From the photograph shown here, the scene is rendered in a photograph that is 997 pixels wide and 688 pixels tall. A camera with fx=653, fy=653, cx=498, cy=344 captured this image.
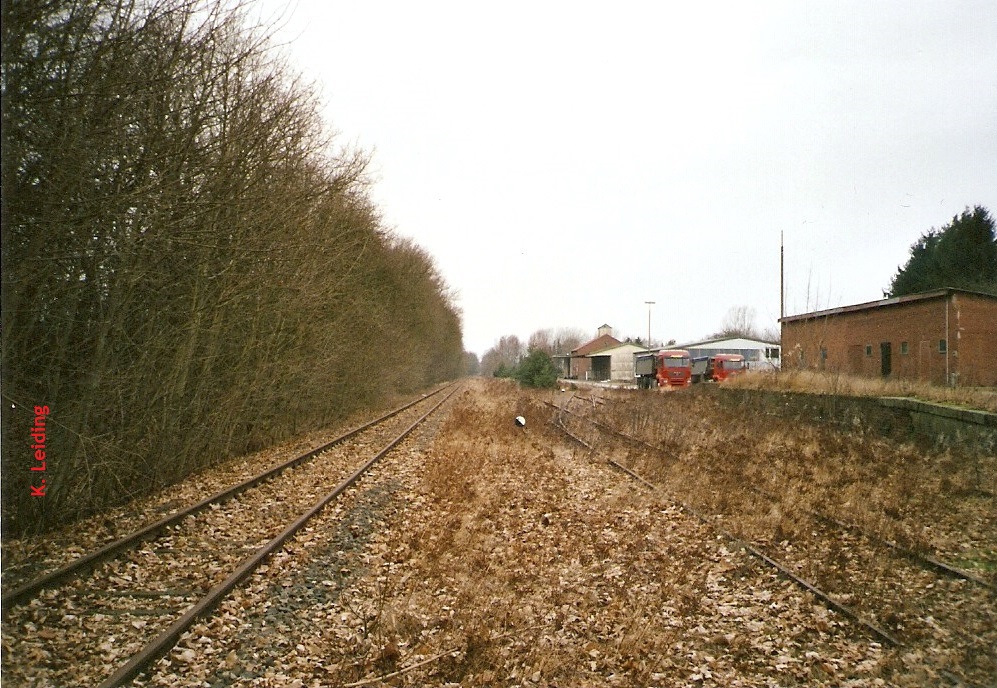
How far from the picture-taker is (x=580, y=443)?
55.0 feet

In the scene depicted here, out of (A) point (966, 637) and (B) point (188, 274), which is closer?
(A) point (966, 637)

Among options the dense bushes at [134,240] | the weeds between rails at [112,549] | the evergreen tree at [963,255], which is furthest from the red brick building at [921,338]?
the weeds between rails at [112,549]

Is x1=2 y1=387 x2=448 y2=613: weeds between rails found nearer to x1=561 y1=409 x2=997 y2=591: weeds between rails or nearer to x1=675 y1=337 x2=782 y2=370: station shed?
x1=561 y1=409 x2=997 y2=591: weeds between rails

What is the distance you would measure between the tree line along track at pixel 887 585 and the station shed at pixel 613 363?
73.3 metres

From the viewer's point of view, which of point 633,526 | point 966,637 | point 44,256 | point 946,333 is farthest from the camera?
point 946,333

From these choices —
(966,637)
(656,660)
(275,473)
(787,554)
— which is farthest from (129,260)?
(966,637)

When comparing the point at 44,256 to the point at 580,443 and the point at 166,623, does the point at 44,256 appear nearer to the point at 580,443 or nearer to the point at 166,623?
the point at 166,623

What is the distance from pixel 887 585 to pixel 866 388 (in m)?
15.8

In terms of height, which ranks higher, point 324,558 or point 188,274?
point 188,274

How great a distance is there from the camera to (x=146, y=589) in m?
5.89

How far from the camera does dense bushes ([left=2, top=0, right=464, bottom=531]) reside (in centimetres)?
566

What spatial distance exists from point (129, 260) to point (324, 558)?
405 cm

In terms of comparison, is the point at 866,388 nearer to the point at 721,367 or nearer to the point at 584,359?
the point at 721,367

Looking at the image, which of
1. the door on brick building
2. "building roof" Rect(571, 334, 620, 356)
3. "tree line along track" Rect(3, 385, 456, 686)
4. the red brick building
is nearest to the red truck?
the red brick building
